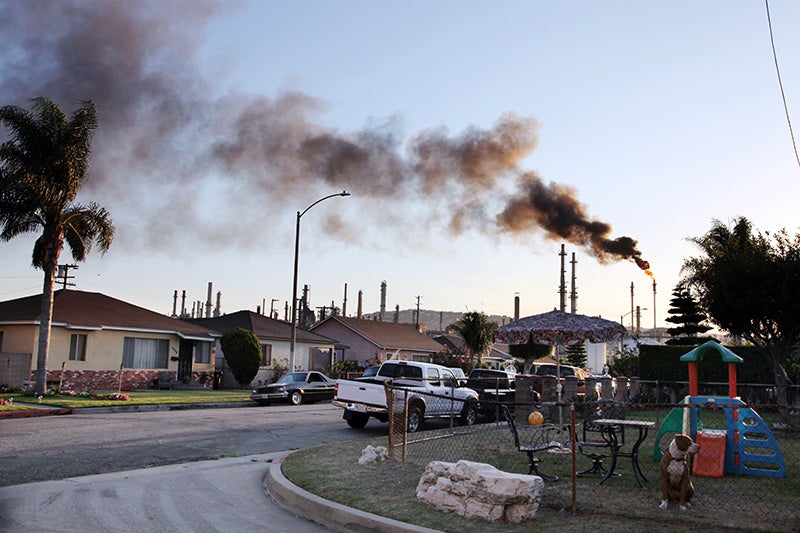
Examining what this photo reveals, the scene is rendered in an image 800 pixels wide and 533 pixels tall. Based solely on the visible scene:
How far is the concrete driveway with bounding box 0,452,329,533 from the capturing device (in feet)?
24.6

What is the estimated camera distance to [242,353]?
112 ft

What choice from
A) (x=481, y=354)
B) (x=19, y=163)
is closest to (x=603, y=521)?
(x=19, y=163)

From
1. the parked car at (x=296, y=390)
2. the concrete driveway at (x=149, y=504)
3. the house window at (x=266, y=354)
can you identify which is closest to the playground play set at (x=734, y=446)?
the concrete driveway at (x=149, y=504)

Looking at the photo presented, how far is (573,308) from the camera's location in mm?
53406

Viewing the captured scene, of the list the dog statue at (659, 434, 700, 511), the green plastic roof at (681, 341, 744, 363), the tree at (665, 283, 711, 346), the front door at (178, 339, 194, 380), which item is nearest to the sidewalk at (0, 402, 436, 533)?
the dog statue at (659, 434, 700, 511)

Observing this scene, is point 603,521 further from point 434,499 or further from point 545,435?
point 545,435

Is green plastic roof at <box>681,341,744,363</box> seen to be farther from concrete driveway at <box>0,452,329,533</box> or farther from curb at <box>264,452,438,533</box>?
concrete driveway at <box>0,452,329,533</box>

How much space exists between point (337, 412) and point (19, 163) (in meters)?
13.9

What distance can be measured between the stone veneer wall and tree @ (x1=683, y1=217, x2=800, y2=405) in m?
23.6

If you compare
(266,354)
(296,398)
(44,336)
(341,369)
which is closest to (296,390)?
(296,398)

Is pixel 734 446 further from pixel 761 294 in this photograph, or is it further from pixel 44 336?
pixel 44 336

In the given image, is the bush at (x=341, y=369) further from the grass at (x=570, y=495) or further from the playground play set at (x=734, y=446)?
the playground play set at (x=734, y=446)

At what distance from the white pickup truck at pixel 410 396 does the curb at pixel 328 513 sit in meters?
6.68

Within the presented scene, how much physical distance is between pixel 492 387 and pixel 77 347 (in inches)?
722
